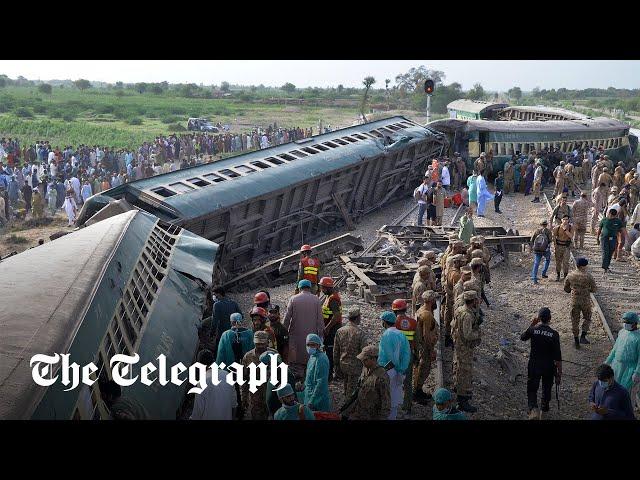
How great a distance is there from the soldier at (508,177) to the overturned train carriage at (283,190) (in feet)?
9.00

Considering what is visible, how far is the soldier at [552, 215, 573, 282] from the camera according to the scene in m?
13.5

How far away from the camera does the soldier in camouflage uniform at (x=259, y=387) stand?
282 inches

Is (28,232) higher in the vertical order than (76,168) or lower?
lower

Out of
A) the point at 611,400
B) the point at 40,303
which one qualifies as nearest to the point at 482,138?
the point at 611,400

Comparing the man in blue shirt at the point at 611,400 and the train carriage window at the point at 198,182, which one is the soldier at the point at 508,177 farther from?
the man in blue shirt at the point at 611,400

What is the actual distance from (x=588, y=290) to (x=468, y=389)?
335cm

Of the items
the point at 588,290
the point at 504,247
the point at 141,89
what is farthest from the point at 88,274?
the point at 141,89

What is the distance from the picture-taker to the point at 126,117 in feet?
202

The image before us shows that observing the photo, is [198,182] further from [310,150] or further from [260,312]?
[260,312]

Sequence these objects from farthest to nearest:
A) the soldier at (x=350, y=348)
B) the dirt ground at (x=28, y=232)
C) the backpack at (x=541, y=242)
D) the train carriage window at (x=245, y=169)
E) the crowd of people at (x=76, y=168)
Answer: the crowd of people at (x=76, y=168) < the dirt ground at (x=28, y=232) < the train carriage window at (x=245, y=169) < the backpack at (x=541, y=242) < the soldier at (x=350, y=348)

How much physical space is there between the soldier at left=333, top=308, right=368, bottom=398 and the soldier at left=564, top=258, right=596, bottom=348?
4.46m

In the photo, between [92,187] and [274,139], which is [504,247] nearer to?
[92,187]

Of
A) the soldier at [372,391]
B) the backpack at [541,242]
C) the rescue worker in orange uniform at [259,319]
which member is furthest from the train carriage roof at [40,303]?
the backpack at [541,242]

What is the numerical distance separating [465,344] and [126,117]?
2255 inches
